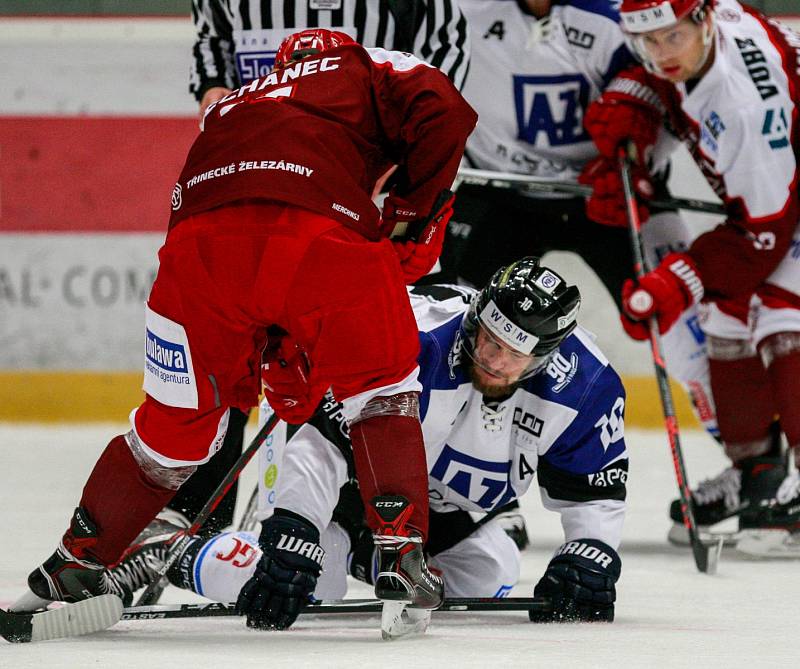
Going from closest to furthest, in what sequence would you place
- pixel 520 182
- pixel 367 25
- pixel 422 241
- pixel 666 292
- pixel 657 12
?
pixel 422 241 → pixel 367 25 → pixel 657 12 → pixel 666 292 → pixel 520 182

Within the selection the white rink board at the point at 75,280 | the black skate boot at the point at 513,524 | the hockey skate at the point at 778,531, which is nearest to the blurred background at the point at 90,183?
the white rink board at the point at 75,280

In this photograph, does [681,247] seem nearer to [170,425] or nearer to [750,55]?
[750,55]

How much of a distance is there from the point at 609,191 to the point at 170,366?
1631 mm

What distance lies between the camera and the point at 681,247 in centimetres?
371

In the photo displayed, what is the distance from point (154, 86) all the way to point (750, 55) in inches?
90.8

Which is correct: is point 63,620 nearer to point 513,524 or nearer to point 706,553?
point 513,524

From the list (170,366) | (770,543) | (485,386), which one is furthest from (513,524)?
(170,366)

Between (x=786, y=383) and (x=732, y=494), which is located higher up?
(x=786, y=383)

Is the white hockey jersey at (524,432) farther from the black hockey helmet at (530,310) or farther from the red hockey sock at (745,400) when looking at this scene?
the red hockey sock at (745,400)

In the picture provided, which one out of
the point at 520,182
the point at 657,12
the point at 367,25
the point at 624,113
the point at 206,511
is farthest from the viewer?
the point at 520,182

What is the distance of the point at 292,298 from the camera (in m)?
2.06

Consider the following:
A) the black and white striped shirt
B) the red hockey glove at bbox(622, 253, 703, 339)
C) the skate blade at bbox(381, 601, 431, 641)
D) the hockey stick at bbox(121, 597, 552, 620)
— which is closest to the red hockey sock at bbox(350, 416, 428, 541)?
the skate blade at bbox(381, 601, 431, 641)

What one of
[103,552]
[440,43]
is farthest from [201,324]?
[440,43]

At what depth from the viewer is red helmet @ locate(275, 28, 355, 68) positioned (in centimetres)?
227
